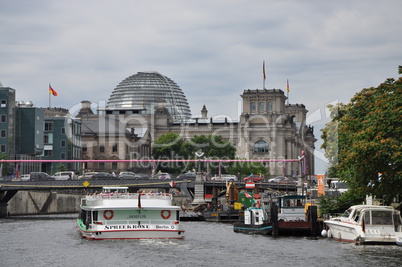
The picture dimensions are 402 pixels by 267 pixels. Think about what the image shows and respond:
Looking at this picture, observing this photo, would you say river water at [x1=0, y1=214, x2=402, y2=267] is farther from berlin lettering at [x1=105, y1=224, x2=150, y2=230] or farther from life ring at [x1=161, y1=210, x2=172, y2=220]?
life ring at [x1=161, y1=210, x2=172, y2=220]

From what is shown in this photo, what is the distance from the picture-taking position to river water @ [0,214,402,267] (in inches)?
2430

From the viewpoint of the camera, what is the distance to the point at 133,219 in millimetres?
75500

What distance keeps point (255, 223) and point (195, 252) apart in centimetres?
1799

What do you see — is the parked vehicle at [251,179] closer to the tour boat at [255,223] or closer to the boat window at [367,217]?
the tour boat at [255,223]

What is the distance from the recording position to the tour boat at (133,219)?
245ft

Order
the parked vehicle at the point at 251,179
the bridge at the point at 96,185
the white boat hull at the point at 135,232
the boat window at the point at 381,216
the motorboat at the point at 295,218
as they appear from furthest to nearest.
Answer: the parked vehicle at the point at 251,179
the bridge at the point at 96,185
the motorboat at the point at 295,218
the white boat hull at the point at 135,232
the boat window at the point at 381,216

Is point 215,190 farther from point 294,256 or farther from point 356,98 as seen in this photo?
point 294,256

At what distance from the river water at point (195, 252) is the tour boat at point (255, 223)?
48.4 inches

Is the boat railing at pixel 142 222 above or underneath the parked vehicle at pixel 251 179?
underneath

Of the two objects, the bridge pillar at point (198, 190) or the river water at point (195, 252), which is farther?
the bridge pillar at point (198, 190)

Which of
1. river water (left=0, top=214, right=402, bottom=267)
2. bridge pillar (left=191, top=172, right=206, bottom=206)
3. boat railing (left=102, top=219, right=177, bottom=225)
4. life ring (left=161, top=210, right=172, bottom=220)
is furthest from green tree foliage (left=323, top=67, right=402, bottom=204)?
bridge pillar (left=191, top=172, right=206, bottom=206)

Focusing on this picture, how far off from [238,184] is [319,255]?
7237cm

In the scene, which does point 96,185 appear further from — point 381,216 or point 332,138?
point 381,216

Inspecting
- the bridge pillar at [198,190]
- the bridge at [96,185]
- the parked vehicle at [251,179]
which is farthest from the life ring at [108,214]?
the bridge pillar at [198,190]
